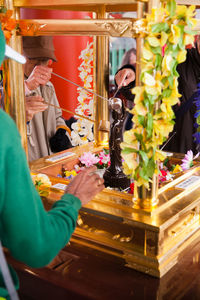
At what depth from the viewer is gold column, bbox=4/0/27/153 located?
1.19m

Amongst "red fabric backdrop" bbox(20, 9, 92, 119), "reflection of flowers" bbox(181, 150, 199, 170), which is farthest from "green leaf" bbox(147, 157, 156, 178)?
"red fabric backdrop" bbox(20, 9, 92, 119)

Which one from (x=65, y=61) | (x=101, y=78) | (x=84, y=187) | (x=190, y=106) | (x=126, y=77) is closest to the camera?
(x=84, y=187)

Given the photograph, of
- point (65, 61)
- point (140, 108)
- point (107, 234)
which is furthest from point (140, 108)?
point (65, 61)

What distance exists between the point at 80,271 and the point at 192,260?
0.33m

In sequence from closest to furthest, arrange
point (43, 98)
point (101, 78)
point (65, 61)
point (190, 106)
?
point (101, 78) < point (43, 98) < point (65, 61) < point (190, 106)

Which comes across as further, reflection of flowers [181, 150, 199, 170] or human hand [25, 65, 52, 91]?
human hand [25, 65, 52, 91]

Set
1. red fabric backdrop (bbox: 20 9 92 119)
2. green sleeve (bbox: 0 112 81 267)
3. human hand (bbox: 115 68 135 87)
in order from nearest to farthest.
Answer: green sleeve (bbox: 0 112 81 267) → human hand (bbox: 115 68 135 87) → red fabric backdrop (bbox: 20 9 92 119)

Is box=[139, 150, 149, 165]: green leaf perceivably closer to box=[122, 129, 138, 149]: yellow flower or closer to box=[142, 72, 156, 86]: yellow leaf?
box=[122, 129, 138, 149]: yellow flower

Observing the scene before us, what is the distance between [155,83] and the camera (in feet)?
3.02

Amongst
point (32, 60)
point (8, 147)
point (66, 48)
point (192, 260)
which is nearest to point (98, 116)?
point (32, 60)

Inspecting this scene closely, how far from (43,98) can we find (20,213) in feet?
4.27

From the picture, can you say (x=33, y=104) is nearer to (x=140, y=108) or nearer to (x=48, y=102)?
(x=48, y=102)

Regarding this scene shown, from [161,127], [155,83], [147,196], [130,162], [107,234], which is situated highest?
[155,83]

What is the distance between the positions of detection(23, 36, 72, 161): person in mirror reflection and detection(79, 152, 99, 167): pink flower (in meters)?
0.29
